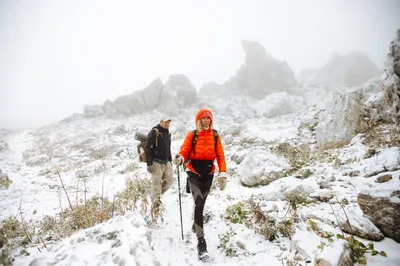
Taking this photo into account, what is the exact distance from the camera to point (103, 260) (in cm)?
229

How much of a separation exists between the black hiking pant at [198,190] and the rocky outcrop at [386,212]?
2.38m

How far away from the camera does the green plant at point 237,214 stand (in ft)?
13.4

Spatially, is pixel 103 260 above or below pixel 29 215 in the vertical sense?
above

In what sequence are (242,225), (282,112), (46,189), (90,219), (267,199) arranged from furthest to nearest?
(282,112) → (46,189) → (267,199) → (242,225) → (90,219)

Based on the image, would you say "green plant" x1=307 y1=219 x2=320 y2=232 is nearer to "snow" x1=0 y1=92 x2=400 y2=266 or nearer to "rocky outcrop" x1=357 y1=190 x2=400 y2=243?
"snow" x1=0 y1=92 x2=400 y2=266

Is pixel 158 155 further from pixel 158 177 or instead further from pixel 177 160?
pixel 177 160

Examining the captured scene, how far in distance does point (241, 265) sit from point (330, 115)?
8.88 meters

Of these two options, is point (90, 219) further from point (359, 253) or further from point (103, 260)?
point (359, 253)

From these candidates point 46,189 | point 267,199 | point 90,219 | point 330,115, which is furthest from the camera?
point 330,115

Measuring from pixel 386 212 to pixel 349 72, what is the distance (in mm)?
47235

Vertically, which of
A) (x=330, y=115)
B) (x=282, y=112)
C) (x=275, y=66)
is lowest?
(x=282, y=112)

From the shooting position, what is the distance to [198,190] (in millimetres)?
3543

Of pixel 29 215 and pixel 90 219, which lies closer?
pixel 90 219

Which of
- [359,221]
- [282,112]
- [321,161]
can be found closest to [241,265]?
[359,221]
